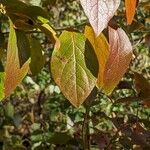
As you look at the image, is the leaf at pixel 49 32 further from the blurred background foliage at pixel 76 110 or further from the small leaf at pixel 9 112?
the small leaf at pixel 9 112

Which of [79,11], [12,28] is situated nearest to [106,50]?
[12,28]

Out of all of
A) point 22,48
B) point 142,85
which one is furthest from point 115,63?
point 142,85

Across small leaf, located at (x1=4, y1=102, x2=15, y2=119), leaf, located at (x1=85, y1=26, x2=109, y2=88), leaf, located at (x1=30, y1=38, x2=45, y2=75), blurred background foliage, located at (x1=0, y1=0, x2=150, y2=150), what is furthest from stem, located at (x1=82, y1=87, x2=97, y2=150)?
small leaf, located at (x1=4, y1=102, x2=15, y2=119)

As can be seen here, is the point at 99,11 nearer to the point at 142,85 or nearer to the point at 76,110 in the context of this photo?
the point at 142,85

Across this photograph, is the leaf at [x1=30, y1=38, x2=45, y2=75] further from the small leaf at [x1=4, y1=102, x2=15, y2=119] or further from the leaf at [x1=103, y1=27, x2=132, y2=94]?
the small leaf at [x1=4, y1=102, x2=15, y2=119]

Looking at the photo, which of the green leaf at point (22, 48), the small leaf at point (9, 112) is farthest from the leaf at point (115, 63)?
the small leaf at point (9, 112)
